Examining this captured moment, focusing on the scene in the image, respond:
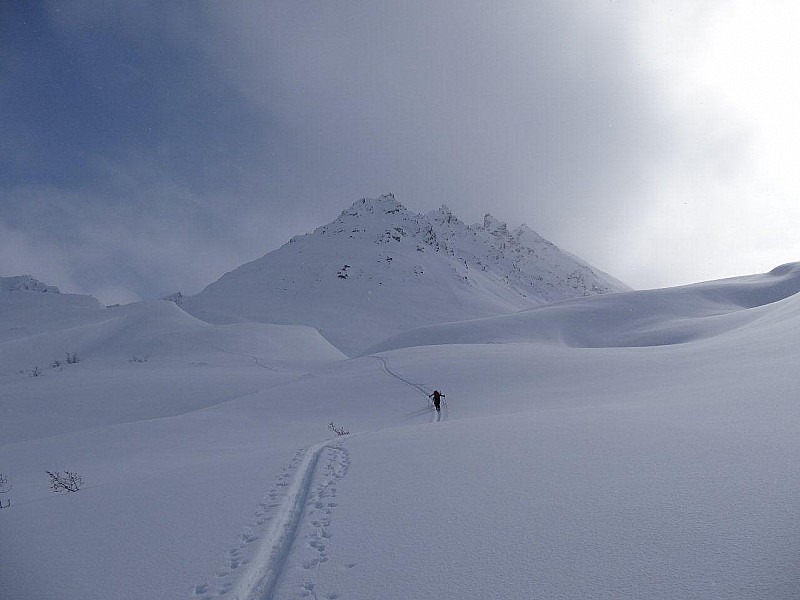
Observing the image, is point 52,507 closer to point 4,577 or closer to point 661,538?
point 4,577

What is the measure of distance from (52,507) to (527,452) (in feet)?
24.6

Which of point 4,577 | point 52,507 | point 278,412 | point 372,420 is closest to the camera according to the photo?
point 4,577

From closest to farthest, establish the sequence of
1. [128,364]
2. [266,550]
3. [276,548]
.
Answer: [266,550] → [276,548] → [128,364]

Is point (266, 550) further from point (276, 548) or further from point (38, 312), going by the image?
point (38, 312)

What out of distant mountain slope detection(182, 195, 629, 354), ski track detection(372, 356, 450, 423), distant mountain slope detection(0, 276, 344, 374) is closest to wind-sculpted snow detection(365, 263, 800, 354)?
distant mountain slope detection(0, 276, 344, 374)

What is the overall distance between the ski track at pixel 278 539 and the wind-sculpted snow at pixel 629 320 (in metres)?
41.7

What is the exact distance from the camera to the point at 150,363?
34.3 metres

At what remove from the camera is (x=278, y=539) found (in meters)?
5.42

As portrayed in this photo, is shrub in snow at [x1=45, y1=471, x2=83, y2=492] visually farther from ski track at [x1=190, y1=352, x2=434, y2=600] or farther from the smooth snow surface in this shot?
ski track at [x1=190, y1=352, x2=434, y2=600]

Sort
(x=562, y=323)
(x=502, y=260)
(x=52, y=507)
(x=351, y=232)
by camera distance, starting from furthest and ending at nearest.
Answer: (x=502, y=260) < (x=351, y=232) < (x=562, y=323) < (x=52, y=507)

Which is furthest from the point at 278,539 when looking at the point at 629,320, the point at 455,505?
the point at 629,320

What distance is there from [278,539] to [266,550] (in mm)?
319

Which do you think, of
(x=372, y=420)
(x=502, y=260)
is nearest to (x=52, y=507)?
(x=372, y=420)

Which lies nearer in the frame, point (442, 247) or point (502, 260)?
point (442, 247)
